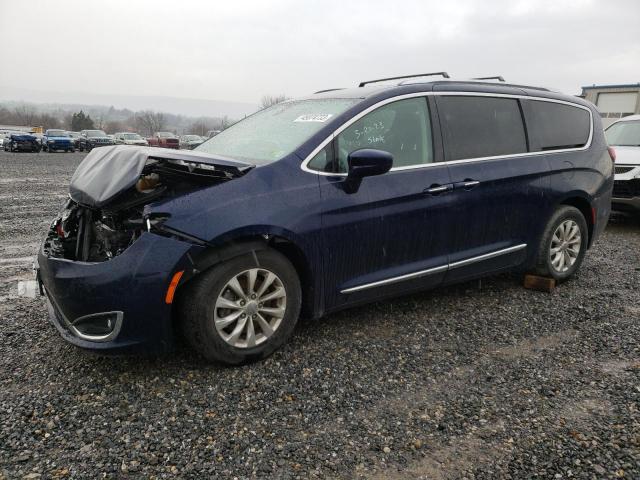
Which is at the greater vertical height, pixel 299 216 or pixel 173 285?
pixel 299 216

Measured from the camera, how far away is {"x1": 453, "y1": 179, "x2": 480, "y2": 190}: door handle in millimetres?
3586

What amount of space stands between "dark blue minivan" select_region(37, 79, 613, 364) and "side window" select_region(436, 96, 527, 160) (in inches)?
0.5

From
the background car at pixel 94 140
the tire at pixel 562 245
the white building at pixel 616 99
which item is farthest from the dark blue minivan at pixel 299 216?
the background car at pixel 94 140

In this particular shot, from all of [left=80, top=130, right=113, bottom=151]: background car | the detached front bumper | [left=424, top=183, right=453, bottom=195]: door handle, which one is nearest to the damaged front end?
the detached front bumper

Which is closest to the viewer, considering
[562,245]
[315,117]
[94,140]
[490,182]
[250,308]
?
[250,308]

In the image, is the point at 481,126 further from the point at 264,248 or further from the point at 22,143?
the point at 22,143

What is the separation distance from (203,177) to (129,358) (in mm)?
1235

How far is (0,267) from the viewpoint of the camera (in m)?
4.98

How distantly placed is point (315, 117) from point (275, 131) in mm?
333

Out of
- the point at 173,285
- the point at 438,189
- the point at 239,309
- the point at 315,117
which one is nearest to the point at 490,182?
the point at 438,189

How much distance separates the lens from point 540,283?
445cm

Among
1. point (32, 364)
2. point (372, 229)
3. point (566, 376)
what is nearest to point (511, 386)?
point (566, 376)

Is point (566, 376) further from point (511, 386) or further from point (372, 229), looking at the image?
point (372, 229)

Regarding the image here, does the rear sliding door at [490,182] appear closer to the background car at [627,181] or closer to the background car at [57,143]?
the background car at [627,181]
